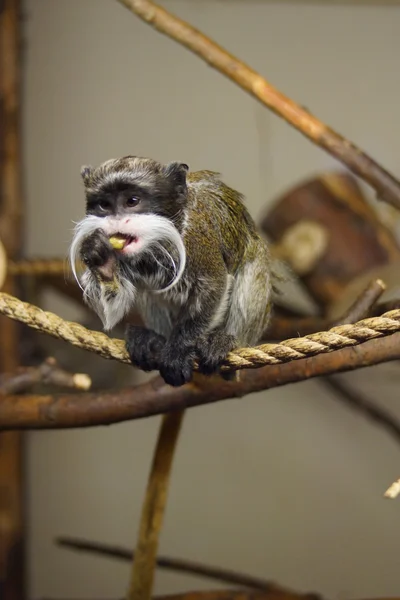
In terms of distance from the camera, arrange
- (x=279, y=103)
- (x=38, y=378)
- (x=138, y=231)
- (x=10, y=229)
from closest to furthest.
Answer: (x=138, y=231) < (x=38, y=378) < (x=279, y=103) < (x=10, y=229)

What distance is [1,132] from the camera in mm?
2734

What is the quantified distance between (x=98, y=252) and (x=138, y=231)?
0.09m

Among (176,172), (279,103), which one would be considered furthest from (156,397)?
(279,103)

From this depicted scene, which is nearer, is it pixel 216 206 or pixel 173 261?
pixel 173 261

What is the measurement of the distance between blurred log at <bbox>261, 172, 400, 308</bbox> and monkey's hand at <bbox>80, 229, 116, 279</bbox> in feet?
4.53

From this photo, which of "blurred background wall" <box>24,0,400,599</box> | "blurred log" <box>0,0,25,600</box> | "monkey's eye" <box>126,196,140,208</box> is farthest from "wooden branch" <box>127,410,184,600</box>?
"blurred log" <box>0,0,25,600</box>

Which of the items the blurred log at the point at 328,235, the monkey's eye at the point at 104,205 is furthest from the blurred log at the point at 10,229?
the monkey's eye at the point at 104,205

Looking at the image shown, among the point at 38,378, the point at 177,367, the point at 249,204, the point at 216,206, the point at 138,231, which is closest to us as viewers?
the point at 138,231

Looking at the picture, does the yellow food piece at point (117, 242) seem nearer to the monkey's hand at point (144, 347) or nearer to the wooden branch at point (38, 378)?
the monkey's hand at point (144, 347)

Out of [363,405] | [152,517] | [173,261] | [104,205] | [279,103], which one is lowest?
[363,405]

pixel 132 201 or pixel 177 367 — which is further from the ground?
pixel 132 201

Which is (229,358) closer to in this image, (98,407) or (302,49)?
(98,407)

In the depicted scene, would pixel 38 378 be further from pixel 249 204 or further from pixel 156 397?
pixel 249 204

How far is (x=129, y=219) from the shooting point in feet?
4.17
